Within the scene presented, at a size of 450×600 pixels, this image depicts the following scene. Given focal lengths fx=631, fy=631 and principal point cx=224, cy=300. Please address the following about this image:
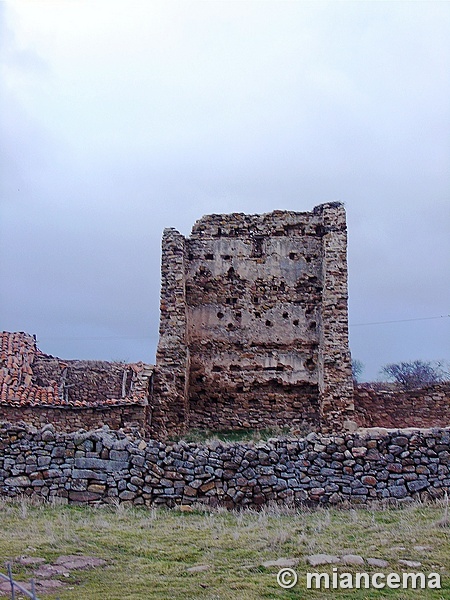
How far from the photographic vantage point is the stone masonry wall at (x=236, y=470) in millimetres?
9914

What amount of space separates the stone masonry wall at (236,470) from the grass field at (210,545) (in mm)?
369

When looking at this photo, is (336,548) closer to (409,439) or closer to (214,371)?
(409,439)

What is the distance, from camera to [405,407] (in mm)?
19672

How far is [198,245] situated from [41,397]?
7026 mm

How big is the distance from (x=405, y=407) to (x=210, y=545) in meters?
13.5

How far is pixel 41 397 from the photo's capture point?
66.4 ft

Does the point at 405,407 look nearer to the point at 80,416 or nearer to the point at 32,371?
the point at 80,416

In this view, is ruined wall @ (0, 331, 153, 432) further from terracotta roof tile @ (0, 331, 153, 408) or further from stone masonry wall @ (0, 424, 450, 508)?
stone masonry wall @ (0, 424, 450, 508)

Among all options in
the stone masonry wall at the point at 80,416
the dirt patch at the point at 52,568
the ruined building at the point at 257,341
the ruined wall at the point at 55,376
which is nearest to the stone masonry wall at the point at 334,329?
the ruined building at the point at 257,341

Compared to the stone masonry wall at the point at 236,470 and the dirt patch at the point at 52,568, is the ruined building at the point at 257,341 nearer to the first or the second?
the stone masonry wall at the point at 236,470

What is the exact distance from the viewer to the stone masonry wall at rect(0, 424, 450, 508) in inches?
390

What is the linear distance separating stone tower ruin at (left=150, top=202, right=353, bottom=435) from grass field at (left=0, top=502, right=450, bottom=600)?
860 cm

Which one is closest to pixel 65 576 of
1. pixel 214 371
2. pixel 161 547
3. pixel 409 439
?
pixel 161 547

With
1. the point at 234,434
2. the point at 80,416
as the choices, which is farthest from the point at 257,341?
the point at 80,416
